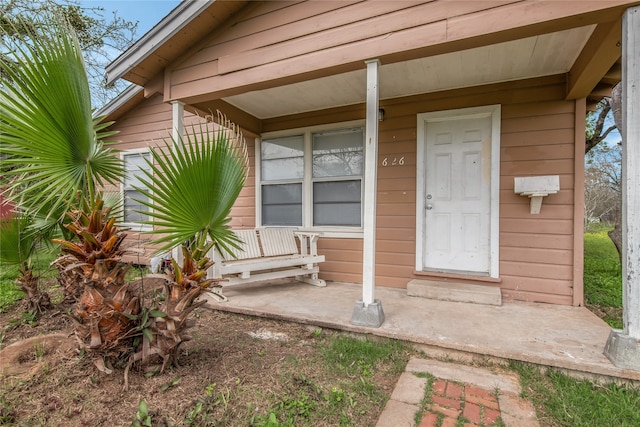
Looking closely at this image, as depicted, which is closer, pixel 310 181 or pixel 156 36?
pixel 156 36

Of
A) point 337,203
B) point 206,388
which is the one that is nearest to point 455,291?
point 337,203

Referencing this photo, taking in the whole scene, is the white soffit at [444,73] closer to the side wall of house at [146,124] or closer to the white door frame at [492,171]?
the white door frame at [492,171]

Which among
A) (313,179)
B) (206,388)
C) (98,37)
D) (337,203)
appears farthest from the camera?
(98,37)

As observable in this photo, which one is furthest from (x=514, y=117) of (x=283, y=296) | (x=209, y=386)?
(x=209, y=386)

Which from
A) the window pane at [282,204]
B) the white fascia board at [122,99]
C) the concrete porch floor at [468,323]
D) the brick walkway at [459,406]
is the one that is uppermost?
the white fascia board at [122,99]

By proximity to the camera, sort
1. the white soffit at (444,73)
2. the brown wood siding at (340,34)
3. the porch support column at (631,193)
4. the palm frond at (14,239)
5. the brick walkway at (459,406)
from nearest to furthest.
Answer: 1. the brick walkway at (459,406)
2. the porch support column at (631,193)
3. the brown wood siding at (340,34)
4. the white soffit at (444,73)
5. the palm frond at (14,239)

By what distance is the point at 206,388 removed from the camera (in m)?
1.75

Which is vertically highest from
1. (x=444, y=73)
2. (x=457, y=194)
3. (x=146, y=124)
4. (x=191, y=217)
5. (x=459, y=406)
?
(x=146, y=124)

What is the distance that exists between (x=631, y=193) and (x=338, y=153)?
2.82m

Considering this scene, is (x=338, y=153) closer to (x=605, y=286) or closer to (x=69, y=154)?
(x=69, y=154)

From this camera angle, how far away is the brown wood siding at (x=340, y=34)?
6.43 ft

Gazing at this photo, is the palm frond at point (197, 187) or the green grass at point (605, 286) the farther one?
the green grass at point (605, 286)

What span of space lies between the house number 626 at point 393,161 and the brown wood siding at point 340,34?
4.62ft

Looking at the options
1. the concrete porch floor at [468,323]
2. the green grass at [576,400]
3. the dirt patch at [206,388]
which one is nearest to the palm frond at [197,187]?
the dirt patch at [206,388]
